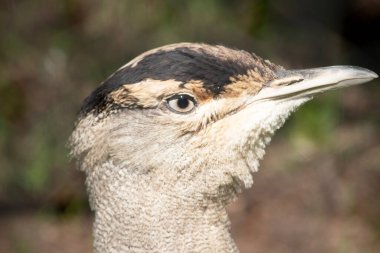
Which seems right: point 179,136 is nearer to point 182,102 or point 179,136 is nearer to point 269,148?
point 182,102

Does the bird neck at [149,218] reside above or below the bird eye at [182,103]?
below

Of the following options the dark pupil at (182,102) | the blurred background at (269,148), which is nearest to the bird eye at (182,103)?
the dark pupil at (182,102)

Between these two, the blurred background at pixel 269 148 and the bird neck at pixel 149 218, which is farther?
the blurred background at pixel 269 148

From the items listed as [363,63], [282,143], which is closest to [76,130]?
[282,143]

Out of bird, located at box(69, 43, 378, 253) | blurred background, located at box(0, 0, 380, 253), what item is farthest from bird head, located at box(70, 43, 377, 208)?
blurred background, located at box(0, 0, 380, 253)

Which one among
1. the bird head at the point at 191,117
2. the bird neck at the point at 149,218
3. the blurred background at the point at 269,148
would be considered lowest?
the bird neck at the point at 149,218

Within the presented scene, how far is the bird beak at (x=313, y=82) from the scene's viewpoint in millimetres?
3053

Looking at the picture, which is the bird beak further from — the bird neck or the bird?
the bird neck

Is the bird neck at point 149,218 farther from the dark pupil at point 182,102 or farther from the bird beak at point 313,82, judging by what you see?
the bird beak at point 313,82

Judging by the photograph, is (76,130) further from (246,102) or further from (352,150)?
(352,150)

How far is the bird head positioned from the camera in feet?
9.93

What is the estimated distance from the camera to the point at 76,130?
318 centimetres

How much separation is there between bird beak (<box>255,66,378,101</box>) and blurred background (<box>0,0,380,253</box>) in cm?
226

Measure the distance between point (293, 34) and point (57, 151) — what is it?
222 centimetres
